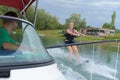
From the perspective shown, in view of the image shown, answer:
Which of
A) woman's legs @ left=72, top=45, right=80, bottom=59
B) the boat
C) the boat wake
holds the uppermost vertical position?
the boat

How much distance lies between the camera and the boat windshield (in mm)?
3504

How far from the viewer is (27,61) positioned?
360 cm

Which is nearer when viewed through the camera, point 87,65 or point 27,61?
point 27,61

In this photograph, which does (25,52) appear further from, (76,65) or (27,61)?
(76,65)

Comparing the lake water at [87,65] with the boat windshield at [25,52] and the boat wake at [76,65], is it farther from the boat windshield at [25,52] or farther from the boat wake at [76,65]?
the boat windshield at [25,52]

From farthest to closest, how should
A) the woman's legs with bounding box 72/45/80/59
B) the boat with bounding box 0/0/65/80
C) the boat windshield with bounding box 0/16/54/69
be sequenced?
the woman's legs with bounding box 72/45/80/59
the boat windshield with bounding box 0/16/54/69
the boat with bounding box 0/0/65/80

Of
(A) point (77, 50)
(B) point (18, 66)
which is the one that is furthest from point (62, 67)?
(B) point (18, 66)

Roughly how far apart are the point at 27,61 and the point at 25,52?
7.9 inches

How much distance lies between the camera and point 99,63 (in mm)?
→ 9781

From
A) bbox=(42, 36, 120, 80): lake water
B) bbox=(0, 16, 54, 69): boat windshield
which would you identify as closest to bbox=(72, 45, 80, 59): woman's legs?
bbox=(42, 36, 120, 80): lake water

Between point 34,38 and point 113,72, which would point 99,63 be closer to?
point 113,72

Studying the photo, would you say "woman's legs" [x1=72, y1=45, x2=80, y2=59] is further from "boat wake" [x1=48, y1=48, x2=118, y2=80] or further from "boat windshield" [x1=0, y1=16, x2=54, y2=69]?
"boat windshield" [x1=0, y1=16, x2=54, y2=69]

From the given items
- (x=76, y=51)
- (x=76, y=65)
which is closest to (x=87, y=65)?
(x=76, y=65)

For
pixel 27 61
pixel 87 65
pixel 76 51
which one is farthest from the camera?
pixel 87 65
